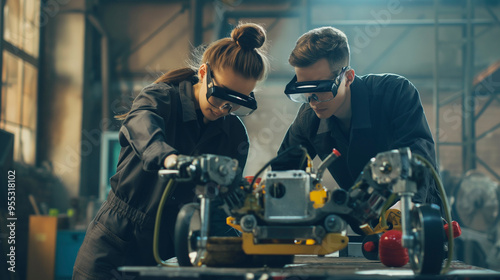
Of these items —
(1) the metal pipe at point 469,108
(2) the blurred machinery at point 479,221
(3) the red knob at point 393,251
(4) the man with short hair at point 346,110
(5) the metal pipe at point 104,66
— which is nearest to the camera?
(3) the red knob at point 393,251

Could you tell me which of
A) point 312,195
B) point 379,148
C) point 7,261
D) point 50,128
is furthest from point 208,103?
point 50,128

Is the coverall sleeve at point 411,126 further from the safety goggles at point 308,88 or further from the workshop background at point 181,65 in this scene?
the workshop background at point 181,65

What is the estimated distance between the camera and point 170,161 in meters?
1.14

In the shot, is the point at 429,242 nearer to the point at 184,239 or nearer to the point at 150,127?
the point at 184,239

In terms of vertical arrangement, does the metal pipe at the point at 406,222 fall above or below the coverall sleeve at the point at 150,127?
below

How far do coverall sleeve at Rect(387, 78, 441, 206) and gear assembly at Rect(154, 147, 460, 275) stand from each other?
0.35m

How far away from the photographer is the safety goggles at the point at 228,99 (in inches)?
Result: 56.6

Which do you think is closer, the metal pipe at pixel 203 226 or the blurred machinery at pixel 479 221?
the metal pipe at pixel 203 226

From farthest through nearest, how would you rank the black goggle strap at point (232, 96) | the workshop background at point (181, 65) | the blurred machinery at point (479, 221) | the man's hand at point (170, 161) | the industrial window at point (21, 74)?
the workshop background at point (181, 65) < the industrial window at point (21, 74) < the blurred machinery at point (479, 221) < the black goggle strap at point (232, 96) < the man's hand at point (170, 161)

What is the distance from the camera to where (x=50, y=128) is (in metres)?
6.50

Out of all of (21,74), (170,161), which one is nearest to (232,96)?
(170,161)

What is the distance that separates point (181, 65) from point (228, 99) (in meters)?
5.67

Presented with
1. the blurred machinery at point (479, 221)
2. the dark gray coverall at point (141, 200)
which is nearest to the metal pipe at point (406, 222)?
the dark gray coverall at point (141, 200)

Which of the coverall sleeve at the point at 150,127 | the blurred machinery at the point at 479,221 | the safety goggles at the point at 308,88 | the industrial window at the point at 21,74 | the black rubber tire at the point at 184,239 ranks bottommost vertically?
the blurred machinery at the point at 479,221
